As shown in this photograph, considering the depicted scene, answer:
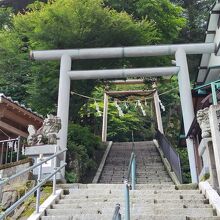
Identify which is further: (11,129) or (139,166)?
(139,166)

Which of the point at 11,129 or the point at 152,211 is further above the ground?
the point at 11,129

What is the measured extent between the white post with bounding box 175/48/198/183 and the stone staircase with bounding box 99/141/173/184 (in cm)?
172

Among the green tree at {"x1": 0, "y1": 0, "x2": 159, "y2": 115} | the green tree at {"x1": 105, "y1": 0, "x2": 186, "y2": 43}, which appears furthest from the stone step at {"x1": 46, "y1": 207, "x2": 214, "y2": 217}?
the green tree at {"x1": 105, "y1": 0, "x2": 186, "y2": 43}

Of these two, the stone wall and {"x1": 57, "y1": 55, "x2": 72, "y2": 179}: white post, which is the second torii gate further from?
the stone wall

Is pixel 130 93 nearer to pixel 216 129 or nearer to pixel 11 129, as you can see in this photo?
pixel 11 129

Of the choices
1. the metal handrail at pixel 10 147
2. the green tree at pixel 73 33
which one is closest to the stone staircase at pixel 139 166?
the green tree at pixel 73 33

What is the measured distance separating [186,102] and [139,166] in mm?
4213

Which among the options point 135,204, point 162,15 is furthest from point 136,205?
point 162,15

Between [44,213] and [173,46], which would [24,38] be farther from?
[44,213]

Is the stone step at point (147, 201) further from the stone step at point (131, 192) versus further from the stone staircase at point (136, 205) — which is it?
the stone step at point (131, 192)

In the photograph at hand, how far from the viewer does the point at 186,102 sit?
38.2ft

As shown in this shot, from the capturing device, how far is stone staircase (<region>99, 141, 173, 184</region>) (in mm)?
Answer: 12906

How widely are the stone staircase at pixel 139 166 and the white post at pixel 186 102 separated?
1.72 m

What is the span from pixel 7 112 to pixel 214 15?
8027 millimetres
